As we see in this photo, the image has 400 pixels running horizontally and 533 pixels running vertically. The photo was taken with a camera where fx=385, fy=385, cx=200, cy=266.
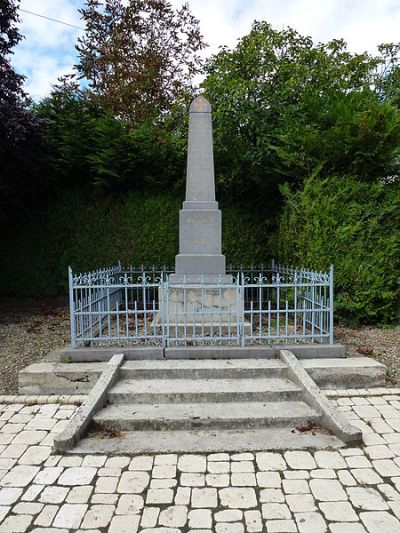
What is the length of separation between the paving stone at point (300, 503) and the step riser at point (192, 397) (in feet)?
4.48

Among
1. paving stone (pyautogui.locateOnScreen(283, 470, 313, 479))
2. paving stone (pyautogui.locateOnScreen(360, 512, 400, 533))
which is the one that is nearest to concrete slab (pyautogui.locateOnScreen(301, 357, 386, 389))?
paving stone (pyautogui.locateOnScreen(283, 470, 313, 479))

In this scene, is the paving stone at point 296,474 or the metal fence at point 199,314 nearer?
the paving stone at point 296,474

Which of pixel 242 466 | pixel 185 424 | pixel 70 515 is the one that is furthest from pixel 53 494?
pixel 242 466

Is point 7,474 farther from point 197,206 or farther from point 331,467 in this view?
point 197,206

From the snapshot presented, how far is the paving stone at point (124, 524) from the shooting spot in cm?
230

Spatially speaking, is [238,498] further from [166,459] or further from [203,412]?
[203,412]

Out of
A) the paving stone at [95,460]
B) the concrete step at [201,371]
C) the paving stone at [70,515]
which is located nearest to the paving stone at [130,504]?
the paving stone at [70,515]

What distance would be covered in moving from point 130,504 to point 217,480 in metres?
0.62

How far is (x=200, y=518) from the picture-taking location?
2393mm

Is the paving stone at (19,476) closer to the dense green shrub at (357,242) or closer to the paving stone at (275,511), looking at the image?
the paving stone at (275,511)

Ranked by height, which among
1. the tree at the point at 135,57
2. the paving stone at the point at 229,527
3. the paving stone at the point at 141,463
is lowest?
the paving stone at the point at 229,527

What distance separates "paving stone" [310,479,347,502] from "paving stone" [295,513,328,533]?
0.62ft

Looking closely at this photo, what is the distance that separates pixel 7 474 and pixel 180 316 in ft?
9.65

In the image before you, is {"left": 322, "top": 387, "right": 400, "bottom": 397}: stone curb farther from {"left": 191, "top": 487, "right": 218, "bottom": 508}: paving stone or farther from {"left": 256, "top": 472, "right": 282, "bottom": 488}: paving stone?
{"left": 191, "top": 487, "right": 218, "bottom": 508}: paving stone
